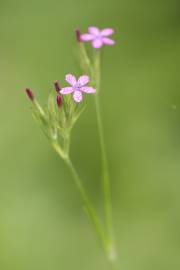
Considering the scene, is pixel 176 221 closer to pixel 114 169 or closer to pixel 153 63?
pixel 114 169

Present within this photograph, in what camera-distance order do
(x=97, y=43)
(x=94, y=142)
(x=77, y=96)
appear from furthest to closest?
(x=94, y=142), (x=97, y=43), (x=77, y=96)

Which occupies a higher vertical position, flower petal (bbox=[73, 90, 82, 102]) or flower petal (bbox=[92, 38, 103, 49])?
flower petal (bbox=[92, 38, 103, 49])

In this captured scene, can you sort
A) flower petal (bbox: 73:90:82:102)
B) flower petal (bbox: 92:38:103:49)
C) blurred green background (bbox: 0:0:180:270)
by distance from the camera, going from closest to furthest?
flower petal (bbox: 73:90:82:102) < flower petal (bbox: 92:38:103:49) < blurred green background (bbox: 0:0:180:270)

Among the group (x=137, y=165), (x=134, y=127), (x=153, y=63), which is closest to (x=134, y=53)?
(x=153, y=63)

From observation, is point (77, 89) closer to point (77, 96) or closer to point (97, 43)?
point (77, 96)

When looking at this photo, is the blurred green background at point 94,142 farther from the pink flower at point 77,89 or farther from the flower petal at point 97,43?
the pink flower at point 77,89

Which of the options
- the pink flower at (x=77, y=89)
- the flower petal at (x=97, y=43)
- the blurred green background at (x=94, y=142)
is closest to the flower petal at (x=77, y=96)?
the pink flower at (x=77, y=89)

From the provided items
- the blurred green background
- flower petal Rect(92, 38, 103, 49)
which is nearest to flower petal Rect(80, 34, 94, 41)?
flower petal Rect(92, 38, 103, 49)

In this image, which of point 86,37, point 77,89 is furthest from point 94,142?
point 77,89

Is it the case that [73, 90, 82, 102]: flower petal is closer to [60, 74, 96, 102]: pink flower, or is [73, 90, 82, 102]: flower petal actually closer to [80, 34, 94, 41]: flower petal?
[60, 74, 96, 102]: pink flower
